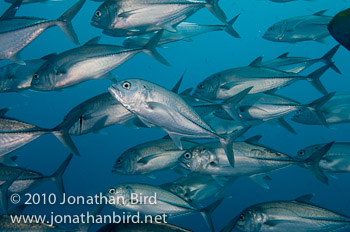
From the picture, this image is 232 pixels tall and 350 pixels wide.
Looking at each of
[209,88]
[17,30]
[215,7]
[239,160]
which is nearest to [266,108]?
[209,88]

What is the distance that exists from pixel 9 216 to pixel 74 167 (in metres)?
33.5

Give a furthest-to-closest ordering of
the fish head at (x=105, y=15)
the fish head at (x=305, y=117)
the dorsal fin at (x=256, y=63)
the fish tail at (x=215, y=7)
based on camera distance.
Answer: the fish head at (x=305, y=117) → the dorsal fin at (x=256, y=63) → the fish tail at (x=215, y=7) → the fish head at (x=105, y=15)

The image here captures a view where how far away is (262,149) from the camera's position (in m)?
3.26

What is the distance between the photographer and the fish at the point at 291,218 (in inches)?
118

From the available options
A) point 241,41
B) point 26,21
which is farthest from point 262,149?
point 241,41

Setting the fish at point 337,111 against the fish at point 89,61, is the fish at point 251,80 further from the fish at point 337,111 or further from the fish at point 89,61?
the fish at point 89,61

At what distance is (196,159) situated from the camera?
3.29 meters

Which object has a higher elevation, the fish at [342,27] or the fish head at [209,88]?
the fish at [342,27]

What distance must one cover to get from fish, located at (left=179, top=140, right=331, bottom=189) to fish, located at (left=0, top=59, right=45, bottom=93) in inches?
100

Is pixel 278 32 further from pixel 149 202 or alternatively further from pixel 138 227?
pixel 138 227

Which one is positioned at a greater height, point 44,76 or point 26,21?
point 26,21

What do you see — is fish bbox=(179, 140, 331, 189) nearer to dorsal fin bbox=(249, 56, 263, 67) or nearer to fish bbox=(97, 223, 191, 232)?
fish bbox=(97, 223, 191, 232)

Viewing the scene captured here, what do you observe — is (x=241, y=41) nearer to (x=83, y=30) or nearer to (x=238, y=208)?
(x=83, y=30)

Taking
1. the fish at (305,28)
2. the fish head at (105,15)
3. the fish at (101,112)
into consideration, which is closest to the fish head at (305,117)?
the fish at (305,28)
